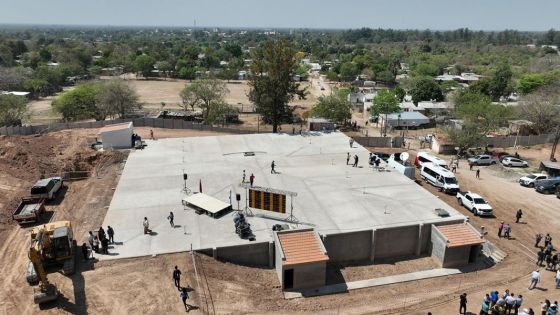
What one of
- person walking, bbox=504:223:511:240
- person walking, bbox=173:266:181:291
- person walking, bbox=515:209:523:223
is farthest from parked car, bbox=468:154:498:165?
person walking, bbox=173:266:181:291

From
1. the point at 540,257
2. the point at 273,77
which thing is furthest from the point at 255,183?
the point at 540,257

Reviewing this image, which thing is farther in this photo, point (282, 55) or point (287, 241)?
point (282, 55)

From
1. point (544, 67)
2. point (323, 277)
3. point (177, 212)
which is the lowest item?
point (323, 277)

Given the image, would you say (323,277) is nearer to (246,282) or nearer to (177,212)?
(246,282)

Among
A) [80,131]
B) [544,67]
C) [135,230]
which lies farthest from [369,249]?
[544,67]

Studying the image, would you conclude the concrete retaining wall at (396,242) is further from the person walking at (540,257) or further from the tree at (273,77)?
the tree at (273,77)

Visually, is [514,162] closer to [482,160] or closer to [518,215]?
[482,160]

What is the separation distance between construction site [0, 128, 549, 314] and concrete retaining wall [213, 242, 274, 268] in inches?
2.2

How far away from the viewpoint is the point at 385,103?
2227 inches

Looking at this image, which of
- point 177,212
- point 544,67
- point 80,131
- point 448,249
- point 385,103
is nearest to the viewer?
point 448,249

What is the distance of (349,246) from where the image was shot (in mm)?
22672

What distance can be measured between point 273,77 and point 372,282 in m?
26.8

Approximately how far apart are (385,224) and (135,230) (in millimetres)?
13982

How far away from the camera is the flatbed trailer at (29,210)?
80.9ft
